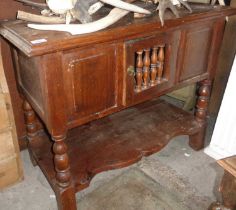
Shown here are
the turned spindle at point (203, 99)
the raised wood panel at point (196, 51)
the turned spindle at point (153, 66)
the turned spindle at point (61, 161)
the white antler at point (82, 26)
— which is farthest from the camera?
the turned spindle at point (203, 99)

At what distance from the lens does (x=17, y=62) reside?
4.63 ft

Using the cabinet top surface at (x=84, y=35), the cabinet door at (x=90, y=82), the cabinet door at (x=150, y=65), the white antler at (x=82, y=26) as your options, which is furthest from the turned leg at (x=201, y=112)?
the white antler at (x=82, y=26)

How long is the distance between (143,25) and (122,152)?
72 cm

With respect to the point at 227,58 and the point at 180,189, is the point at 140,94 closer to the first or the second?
the point at 180,189

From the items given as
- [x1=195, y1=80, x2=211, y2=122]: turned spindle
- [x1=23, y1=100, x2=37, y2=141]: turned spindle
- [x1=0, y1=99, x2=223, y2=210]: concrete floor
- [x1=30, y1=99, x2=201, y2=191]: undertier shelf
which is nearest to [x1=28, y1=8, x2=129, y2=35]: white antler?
[x1=23, y1=100, x2=37, y2=141]: turned spindle

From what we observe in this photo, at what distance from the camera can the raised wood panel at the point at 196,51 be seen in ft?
4.81

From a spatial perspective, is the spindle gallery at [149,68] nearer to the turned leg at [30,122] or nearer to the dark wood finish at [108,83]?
the dark wood finish at [108,83]

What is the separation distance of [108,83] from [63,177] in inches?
20.0

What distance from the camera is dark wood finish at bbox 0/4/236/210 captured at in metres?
1.08

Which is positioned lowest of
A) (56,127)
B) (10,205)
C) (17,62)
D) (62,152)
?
(10,205)

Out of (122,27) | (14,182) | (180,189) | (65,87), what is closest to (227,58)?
(180,189)

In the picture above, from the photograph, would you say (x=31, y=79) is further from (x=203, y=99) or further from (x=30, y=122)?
(x=203, y=99)

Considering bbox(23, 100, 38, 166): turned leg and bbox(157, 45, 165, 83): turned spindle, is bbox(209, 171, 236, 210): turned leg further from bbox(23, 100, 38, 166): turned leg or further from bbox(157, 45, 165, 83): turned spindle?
bbox(23, 100, 38, 166): turned leg

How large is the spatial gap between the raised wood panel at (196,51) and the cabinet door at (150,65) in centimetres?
8
